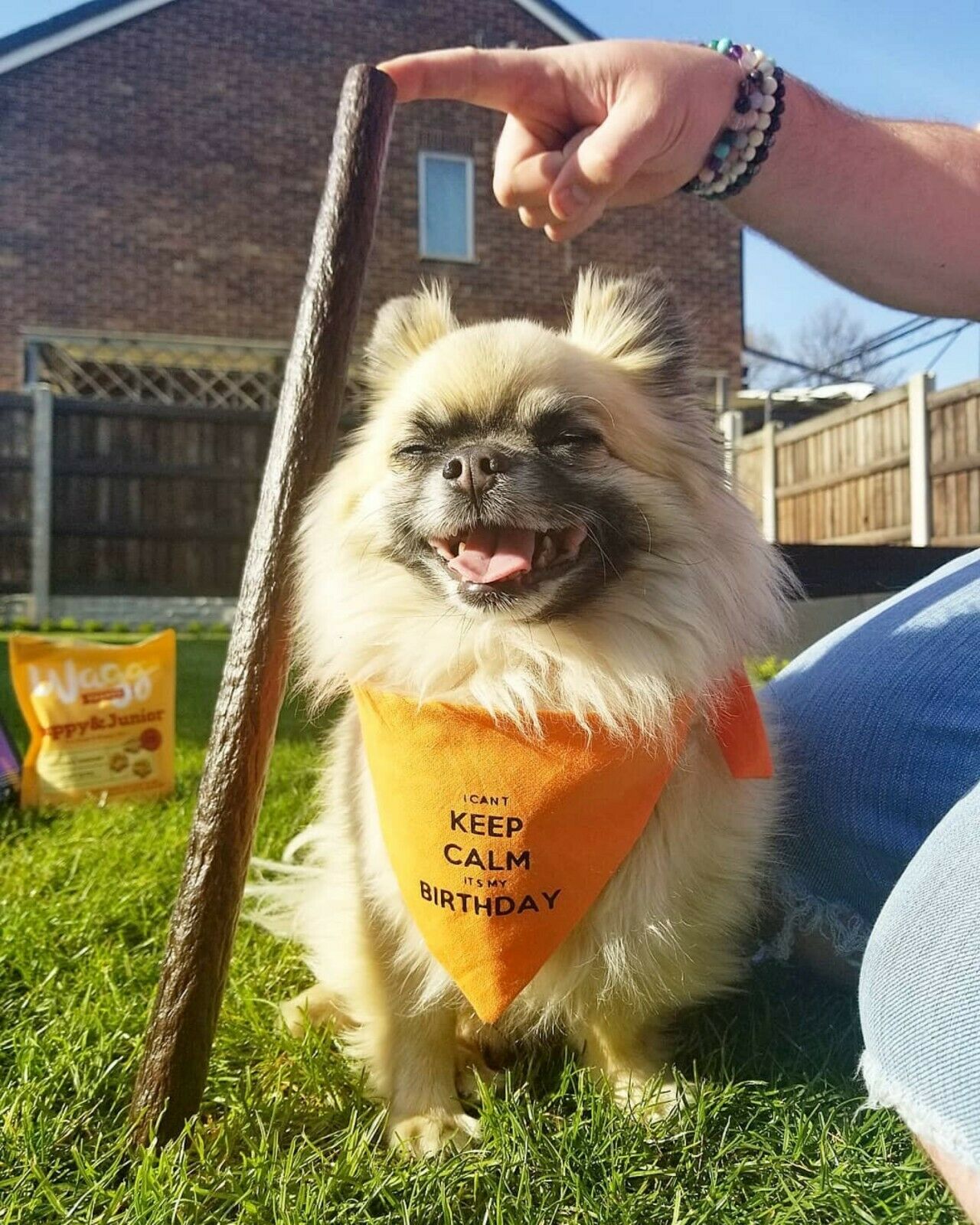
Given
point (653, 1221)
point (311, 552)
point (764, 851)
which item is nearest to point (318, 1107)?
point (653, 1221)

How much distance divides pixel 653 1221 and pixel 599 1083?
1.01 ft

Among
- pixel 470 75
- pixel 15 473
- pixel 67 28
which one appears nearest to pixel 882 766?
pixel 470 75

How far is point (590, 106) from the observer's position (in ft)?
6.00

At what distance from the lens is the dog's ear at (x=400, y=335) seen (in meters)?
2.12

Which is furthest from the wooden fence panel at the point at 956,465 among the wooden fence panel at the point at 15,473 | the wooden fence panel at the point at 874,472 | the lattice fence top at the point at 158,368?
the wooden fence panel at the point at 15,473

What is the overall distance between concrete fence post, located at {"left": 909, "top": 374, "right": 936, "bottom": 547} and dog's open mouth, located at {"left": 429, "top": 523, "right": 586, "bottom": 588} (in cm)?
641

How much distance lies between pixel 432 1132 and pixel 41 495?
29.9ft

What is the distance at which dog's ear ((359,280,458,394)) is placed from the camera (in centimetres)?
212

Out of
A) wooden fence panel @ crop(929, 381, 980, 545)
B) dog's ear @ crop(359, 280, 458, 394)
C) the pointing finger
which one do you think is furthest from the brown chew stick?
wooden fence panel @ crop(929, 381, 980, 545)

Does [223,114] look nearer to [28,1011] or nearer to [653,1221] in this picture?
[28,1011]

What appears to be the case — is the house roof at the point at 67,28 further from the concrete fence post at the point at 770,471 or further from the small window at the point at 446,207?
the concrete fence post at the point at 770,471

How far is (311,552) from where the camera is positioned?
6.38 feet

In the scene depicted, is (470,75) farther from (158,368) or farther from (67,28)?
(67,28)

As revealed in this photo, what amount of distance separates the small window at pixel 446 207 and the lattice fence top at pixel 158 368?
248cm
